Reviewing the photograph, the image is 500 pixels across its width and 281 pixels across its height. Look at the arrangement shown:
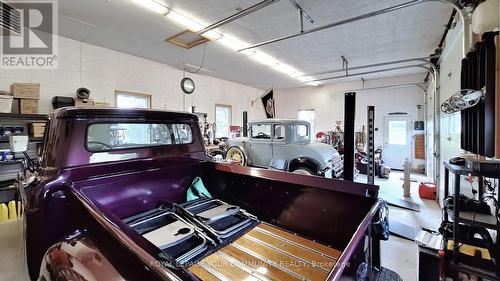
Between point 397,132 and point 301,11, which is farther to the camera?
point 397,132

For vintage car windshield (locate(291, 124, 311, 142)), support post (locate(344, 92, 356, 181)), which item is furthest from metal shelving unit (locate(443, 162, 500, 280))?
vintage car windshield (locate(291, 124, 311, 142))

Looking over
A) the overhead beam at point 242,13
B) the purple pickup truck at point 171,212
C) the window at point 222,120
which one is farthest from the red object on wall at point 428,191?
the window at point 222,120

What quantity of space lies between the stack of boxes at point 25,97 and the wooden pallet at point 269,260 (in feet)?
15.6

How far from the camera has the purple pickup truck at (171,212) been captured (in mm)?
1022

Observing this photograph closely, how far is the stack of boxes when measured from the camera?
3983mm

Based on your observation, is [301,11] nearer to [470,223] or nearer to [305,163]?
[305,163]

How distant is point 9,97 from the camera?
3.82m

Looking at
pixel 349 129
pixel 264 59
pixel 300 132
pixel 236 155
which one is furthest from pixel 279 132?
pixel 264 59

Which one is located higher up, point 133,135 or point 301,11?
point 301,11

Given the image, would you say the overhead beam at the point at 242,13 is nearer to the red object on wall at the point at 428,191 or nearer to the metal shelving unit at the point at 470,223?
the metal shelving unit at the point at 470,223

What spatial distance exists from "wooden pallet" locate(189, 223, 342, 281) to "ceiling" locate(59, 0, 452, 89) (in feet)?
11.7

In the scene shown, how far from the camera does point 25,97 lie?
13.3 ft

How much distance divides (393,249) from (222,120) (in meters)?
7.33

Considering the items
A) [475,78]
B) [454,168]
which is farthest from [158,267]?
[475,78]
